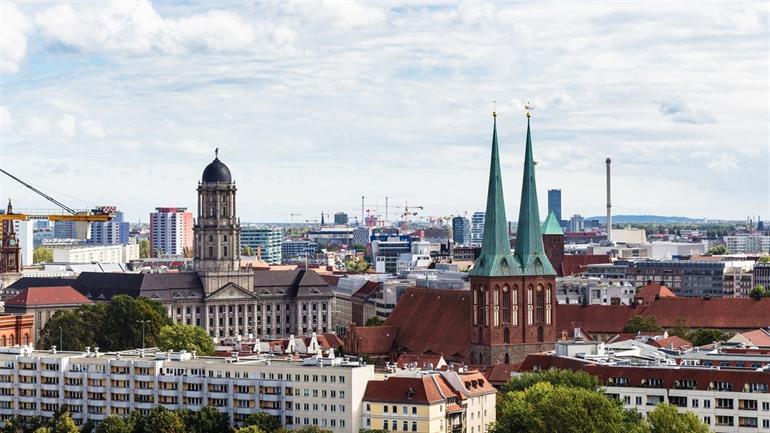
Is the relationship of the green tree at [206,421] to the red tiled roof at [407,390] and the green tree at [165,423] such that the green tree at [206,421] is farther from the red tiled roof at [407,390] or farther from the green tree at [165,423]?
the red tiled roof at [407,390]

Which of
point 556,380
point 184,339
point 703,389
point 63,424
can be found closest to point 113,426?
point 63,424

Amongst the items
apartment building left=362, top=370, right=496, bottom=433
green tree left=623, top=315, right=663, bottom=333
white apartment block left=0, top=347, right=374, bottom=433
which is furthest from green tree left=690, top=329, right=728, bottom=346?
white apartment block left=0, top=347, right=374, bottom=433

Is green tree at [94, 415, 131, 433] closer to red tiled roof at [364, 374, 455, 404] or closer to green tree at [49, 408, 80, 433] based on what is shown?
green tree at [49, 408, 80, 433]

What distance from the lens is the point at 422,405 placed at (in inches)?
4968

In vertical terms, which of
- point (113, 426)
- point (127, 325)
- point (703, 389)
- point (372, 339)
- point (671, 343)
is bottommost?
point (113, 426)

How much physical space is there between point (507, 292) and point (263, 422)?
4277 cm

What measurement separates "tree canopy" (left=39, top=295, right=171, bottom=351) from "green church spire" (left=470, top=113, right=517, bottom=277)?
112 ft

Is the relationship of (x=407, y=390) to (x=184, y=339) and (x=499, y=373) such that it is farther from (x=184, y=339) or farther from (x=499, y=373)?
(x=184, y=339)

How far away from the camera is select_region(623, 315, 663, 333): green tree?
189 m

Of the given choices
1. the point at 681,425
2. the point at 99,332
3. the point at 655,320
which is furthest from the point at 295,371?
the point at 655,320

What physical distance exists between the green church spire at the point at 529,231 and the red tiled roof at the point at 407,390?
3916cm

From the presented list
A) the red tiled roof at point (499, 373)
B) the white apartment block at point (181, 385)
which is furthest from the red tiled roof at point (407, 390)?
the red tiled roof at point (499, 373)

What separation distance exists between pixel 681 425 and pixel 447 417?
1879 cm

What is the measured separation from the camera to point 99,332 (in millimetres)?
185500
